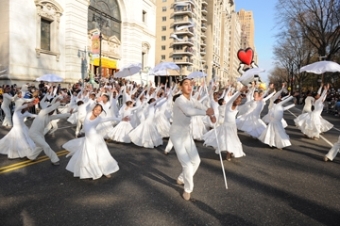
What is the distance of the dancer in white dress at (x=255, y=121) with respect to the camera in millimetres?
10156

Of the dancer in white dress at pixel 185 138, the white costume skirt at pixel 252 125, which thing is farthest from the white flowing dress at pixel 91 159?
the white costume skirt at pixel 252 125

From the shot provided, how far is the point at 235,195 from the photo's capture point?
474 cm

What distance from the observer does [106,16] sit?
32375mm

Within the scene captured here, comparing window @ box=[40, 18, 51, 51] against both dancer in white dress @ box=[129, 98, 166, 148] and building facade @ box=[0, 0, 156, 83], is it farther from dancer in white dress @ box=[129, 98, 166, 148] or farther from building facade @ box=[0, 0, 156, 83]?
dancer in white dress @ box=[129, 98, 166, 148]

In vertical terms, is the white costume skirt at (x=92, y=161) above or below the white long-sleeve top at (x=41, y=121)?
below

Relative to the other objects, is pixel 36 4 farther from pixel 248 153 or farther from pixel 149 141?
pixel 248 153

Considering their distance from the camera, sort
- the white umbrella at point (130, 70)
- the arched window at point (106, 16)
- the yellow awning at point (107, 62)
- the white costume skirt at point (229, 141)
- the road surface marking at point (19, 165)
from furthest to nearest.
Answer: the yellow awning at point (107, 62)
the arched window at point (106, 16)
the white umbrella at point (130, 70)
the white costume skirt at point (229, 141)
the road surface marking at point (19, 165)

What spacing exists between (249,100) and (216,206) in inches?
316

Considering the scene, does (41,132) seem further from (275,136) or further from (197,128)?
(275,136)

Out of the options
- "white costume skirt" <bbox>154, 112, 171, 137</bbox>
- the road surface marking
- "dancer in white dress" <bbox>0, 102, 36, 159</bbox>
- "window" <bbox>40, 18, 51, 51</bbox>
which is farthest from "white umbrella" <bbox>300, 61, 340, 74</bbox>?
"window" <bbox>40, 18, 51, 51</bbox>

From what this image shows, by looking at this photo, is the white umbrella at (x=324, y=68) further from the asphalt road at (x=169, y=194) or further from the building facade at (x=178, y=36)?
the building facade at (x=178, y=36)

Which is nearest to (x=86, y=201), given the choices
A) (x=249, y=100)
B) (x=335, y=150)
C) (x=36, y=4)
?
(x=335, y=150)

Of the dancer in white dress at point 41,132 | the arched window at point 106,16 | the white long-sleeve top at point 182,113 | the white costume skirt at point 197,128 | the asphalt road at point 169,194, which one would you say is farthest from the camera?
the arched window at point 106,16

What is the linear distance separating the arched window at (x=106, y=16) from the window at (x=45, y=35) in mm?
5866
